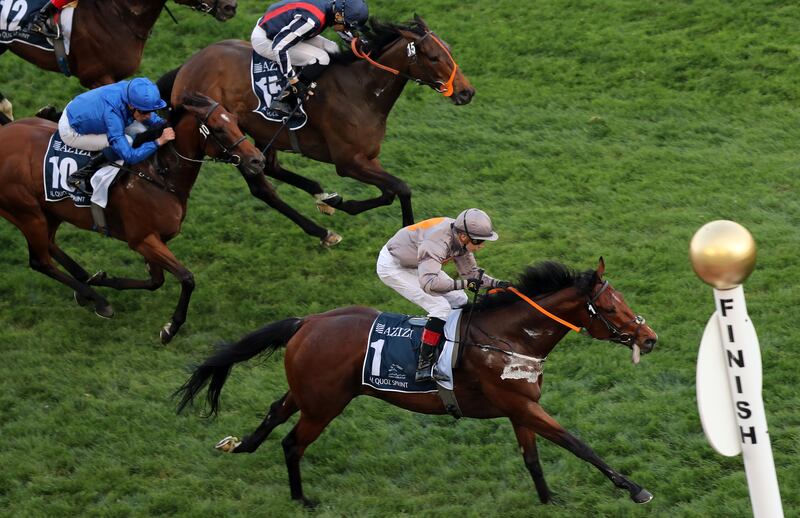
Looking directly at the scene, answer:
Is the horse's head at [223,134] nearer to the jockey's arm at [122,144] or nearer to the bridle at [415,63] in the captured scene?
the jockey's arm at [122,144]

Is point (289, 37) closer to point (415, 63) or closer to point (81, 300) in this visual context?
point (415, 63)

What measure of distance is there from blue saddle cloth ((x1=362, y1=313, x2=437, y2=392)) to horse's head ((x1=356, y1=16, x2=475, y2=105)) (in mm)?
2884

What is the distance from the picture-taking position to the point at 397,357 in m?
6.36

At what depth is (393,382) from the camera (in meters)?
6.38

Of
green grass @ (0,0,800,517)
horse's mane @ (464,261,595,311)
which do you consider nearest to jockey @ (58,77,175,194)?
green grass @ (0,0,800,517)

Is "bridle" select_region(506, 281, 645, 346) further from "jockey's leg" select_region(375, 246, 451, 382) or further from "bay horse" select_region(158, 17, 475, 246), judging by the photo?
"bay horse" select_region(158, 17, 475, 246)

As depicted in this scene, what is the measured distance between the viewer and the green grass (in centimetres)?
680

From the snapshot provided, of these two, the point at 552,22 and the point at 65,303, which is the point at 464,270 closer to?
the point at 65,303

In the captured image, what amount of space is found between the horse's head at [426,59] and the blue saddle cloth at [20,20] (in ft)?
9.81

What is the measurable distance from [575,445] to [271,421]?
6.31 ft

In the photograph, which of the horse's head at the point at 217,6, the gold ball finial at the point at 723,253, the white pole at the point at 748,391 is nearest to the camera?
the gold ball finial at the point at 723,253

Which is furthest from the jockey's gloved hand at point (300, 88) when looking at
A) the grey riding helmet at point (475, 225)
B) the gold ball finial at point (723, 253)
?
the gold ball finial at point (723, 253)

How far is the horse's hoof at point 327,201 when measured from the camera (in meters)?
9.30

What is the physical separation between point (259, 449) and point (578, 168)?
493 cm
